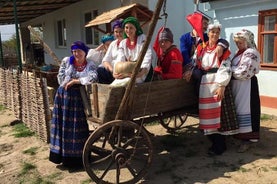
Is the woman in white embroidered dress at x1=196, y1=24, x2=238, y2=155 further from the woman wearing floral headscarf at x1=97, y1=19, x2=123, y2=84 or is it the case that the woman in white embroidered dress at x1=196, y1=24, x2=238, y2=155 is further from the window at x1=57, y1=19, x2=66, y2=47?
the window at x1=57, y1=19, x2=66, y2=47

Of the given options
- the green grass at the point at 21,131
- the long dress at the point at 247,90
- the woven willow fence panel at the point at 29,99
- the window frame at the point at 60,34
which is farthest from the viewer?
the window frame at the point at 60,34

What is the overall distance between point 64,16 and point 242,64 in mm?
10831

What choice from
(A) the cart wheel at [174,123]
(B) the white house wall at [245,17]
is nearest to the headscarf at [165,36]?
(A) the cart wheel at [174,123]

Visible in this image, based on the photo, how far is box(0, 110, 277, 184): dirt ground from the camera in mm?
3826

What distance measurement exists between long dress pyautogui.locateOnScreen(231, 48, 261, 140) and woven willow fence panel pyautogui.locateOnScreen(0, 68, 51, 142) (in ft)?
9.29

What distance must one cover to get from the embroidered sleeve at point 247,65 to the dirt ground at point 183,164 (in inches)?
41.6

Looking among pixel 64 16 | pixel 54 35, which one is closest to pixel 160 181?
pixel 64 16

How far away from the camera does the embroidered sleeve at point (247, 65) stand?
164 inches

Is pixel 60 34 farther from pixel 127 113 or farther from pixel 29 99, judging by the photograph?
pixel 127 113

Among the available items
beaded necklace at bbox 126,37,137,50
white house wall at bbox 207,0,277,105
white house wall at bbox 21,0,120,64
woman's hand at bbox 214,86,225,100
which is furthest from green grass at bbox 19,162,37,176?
white house wall at bbox 21,0,120,64

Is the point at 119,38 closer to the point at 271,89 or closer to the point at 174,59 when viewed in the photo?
the point at 174,59

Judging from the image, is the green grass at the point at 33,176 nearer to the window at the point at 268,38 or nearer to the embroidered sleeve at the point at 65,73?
the embroidered sleeve at the point at 65,73

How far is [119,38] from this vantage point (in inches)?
172

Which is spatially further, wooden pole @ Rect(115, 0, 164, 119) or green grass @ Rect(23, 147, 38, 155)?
green grass @ Rect(23, 147, 38, 155)
